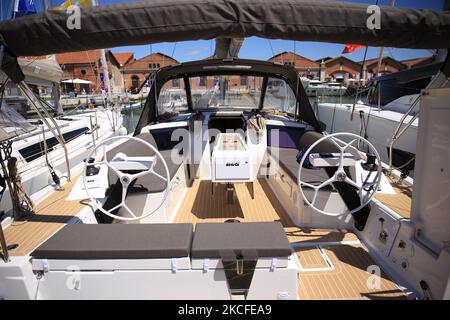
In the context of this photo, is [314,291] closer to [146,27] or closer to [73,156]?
[146,27]

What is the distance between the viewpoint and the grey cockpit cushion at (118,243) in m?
1.53

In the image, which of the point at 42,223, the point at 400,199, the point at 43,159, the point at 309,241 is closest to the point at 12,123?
the point at 43,159

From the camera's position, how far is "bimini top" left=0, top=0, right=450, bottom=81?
1572 millimetres

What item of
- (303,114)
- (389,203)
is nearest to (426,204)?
(389,203)

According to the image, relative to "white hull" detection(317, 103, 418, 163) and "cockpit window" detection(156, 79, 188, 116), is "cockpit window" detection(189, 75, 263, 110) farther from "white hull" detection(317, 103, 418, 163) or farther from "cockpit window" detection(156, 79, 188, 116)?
"white hull" detection(317, 103, 418, 163)

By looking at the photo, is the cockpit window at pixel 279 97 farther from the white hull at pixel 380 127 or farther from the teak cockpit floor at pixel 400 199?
the teak cockpit floor at pixel 400 199

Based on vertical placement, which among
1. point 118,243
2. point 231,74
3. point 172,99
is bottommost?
point 118,243

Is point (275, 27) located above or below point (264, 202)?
above

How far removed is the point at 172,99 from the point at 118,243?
4.05 metres

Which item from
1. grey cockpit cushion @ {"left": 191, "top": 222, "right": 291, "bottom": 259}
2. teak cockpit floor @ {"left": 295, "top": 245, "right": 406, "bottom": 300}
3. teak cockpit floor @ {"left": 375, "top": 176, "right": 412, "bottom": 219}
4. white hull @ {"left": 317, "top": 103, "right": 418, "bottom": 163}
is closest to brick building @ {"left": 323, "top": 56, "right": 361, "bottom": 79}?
white hull @ {"left": 317, "top": 103, "right": 418, "bottom": 163}

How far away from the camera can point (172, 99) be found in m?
5.32

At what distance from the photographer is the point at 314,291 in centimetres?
196

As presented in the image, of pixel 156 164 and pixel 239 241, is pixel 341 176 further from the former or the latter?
pixel 156 164
